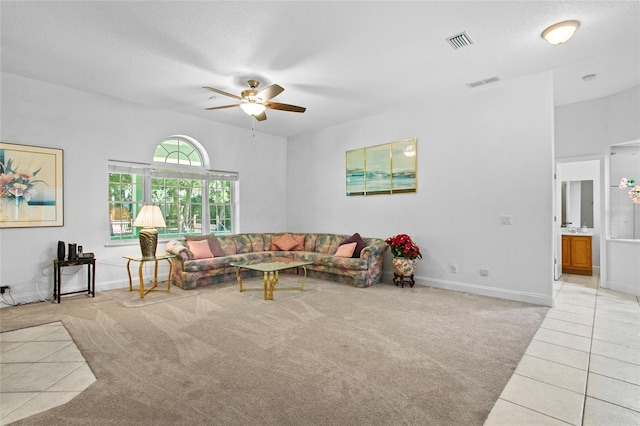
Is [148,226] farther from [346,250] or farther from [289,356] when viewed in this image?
[289,356]

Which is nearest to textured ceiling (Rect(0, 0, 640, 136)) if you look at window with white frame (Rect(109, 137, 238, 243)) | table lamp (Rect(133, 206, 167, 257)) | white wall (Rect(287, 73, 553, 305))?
white wall (Rect(287, 73, 553, 305))

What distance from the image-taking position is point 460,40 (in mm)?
3258

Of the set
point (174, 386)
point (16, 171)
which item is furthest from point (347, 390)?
point (16, 171)

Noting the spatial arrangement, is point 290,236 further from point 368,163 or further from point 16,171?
point 16,171

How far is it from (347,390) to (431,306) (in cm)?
226

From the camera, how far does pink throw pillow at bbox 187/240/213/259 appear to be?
524 centimetres

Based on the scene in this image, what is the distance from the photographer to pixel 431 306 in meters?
3.98

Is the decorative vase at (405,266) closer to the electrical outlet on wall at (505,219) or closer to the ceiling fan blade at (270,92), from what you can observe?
the electrical outlet on wall at (505,219)

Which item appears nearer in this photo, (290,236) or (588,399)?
(588,399)

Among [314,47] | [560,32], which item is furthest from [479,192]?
[314,47]

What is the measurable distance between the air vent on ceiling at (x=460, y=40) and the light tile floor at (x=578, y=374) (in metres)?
3.06

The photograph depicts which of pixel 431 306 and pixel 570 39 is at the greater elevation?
pixel 570 39

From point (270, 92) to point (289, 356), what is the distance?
2940mm

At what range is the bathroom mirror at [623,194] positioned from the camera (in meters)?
4.93
